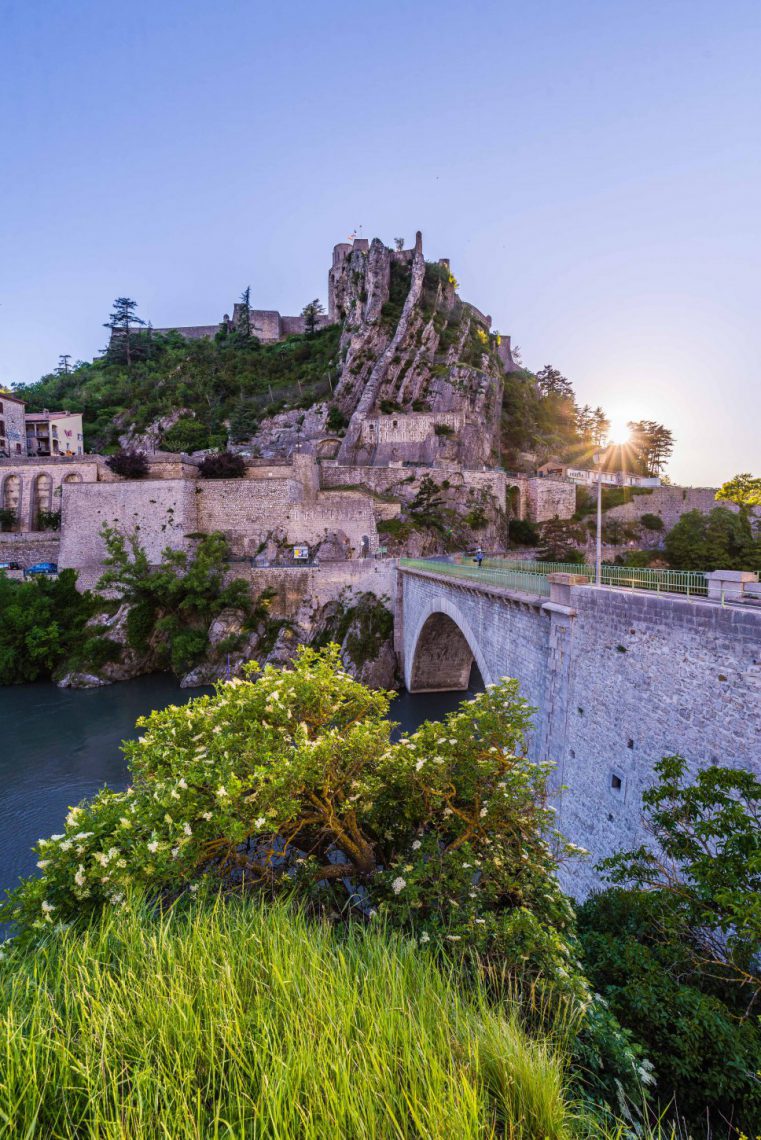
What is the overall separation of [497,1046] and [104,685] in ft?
102

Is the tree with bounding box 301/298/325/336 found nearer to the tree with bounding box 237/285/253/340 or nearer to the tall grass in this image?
the tree with bounding box 237/285/253/340

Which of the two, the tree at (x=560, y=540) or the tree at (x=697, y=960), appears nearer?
the tree at (x=697, y=960)

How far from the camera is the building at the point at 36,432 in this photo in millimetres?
44781

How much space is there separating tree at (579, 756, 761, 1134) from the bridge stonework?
1328 mm

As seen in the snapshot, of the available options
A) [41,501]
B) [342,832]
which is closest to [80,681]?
[41,501]

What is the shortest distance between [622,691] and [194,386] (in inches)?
2311

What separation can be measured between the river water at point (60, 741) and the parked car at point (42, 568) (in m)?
9.33

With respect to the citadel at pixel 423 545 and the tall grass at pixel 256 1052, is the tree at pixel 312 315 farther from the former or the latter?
the tall grass at pixel 256 1052

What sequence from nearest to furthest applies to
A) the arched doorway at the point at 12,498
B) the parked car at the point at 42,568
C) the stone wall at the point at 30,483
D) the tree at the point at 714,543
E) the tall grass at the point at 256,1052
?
the tall grass at the point at 256,1052
the tree at the point at 714,543
the parked car at the point at 42,568
the stone wall at the point at 30,483
the arched doorway at the point at 12,498

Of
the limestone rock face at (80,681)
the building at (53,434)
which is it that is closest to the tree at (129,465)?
the building at (53,434)

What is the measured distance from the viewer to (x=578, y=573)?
1182 cm

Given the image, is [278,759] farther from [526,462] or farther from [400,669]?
[526,462]

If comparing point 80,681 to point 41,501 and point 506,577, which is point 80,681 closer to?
point 41,501

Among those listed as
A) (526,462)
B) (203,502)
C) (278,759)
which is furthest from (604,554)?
(278,759)
